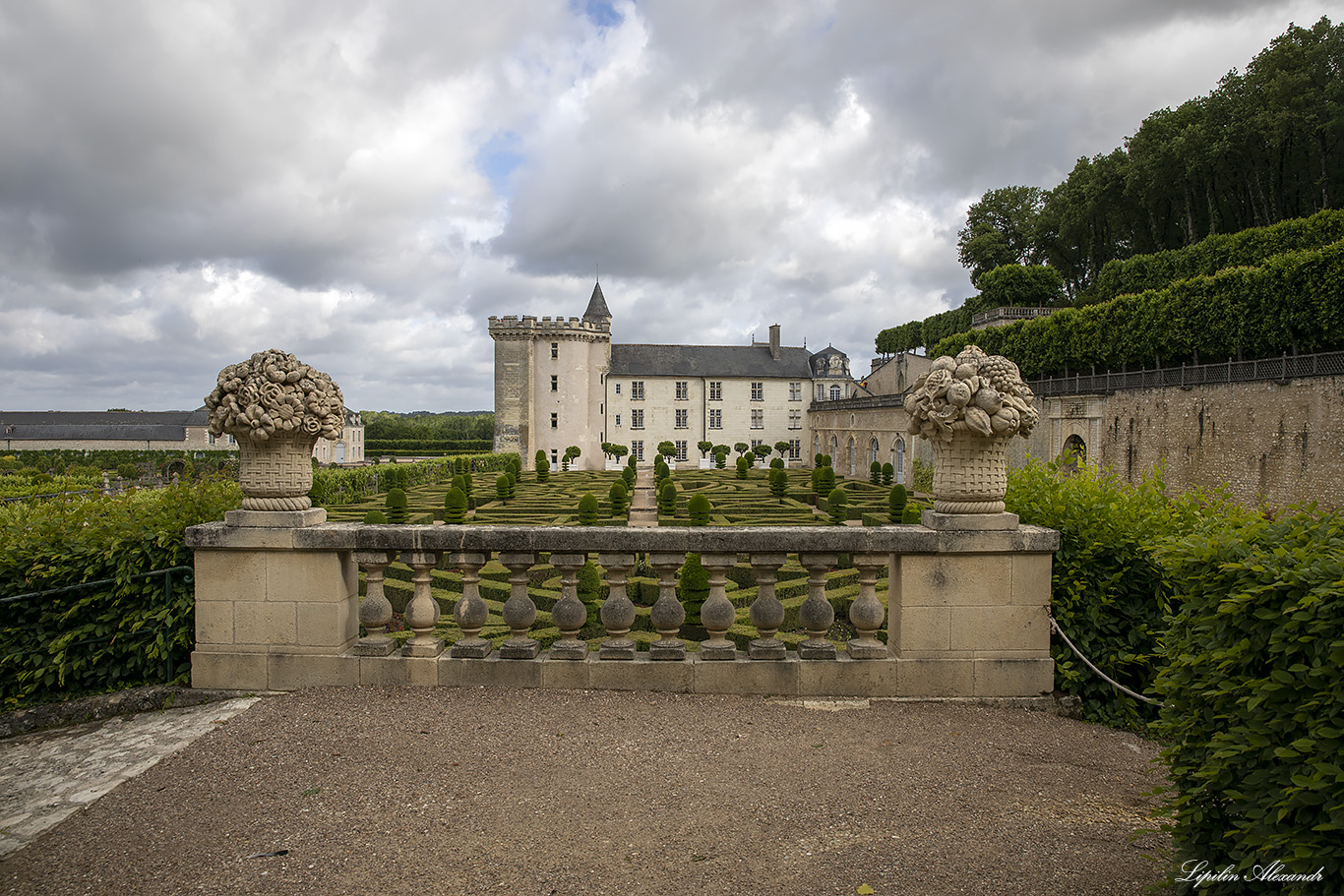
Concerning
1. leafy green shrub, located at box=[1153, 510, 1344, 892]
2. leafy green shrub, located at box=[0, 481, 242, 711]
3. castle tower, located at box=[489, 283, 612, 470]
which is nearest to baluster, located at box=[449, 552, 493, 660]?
leafy green shrub, located at box=[0, 481, 242, 711]

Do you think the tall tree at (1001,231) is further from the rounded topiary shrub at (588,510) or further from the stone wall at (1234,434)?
the rounded topiary shrub at (588,510)

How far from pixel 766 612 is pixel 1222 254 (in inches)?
1314

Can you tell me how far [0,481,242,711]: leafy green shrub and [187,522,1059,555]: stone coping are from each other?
0.44 metres

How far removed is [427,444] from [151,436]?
21613 millimetres

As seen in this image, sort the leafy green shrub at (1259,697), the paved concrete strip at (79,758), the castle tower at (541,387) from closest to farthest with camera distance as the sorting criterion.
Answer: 1. the leafy green shrub at (1259,697)
2. the paved concrete strip at (79,758)
3. the castle tower at (541,387)

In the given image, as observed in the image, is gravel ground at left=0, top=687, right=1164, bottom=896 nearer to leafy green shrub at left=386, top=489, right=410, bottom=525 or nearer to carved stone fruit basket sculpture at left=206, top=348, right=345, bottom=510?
carved stone fruit basket sculpture at left=206, top=348, right=345, bottom=510

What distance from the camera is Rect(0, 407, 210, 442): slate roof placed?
55.4 m

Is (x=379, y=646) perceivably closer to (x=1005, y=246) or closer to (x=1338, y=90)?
(x=1338, y=90)

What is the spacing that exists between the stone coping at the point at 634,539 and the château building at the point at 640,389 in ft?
130

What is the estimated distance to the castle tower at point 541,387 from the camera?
142 ft

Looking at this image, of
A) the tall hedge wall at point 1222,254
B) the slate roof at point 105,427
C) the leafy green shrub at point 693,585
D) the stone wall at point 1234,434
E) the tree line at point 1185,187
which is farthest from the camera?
the slate roof at point 105,427

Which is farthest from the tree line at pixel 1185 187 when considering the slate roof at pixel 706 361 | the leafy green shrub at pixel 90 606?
the leafy green shrub at pixel 90 606

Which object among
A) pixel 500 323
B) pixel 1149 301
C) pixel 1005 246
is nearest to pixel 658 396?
pixel 500 323

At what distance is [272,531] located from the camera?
400cm
